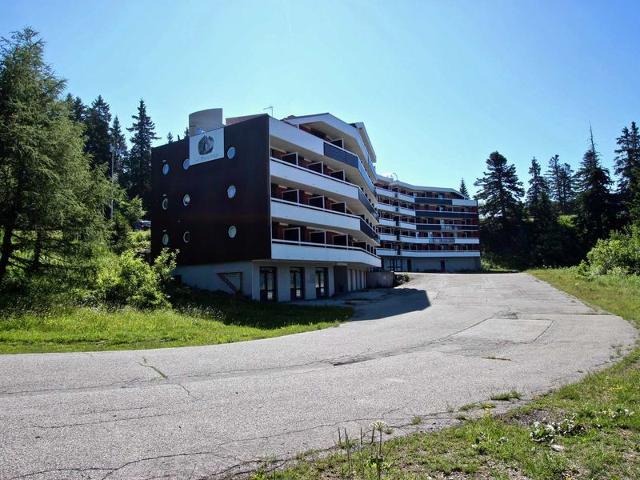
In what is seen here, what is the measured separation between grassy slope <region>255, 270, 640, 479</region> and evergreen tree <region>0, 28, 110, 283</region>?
1687cm

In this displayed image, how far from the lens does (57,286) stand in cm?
1862

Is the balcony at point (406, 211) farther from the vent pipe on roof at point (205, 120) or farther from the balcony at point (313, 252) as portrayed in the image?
the vent pipe on roof at point (205, 120)

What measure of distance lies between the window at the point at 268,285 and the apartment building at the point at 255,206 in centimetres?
7

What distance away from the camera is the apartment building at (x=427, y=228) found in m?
83.8

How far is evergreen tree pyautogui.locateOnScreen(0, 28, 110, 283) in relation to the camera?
17016 mm

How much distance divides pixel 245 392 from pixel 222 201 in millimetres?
24795

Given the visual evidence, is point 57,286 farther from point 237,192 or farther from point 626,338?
point 626,338

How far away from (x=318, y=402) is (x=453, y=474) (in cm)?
303

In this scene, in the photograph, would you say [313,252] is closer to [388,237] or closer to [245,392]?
[245,392]

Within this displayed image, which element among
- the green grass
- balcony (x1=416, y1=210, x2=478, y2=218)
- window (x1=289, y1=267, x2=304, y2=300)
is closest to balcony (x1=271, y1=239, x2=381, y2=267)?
window (x1=289, y1=267, x2=304, y2=300)

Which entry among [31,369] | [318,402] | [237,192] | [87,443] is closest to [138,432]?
[87,443]

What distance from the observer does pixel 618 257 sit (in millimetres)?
40656

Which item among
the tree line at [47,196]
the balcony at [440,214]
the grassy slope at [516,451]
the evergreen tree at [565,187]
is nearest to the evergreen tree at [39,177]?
the tree line at [47,196]

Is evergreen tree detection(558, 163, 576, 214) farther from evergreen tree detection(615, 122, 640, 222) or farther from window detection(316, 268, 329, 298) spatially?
window detection(316, 268, 329, 298)
